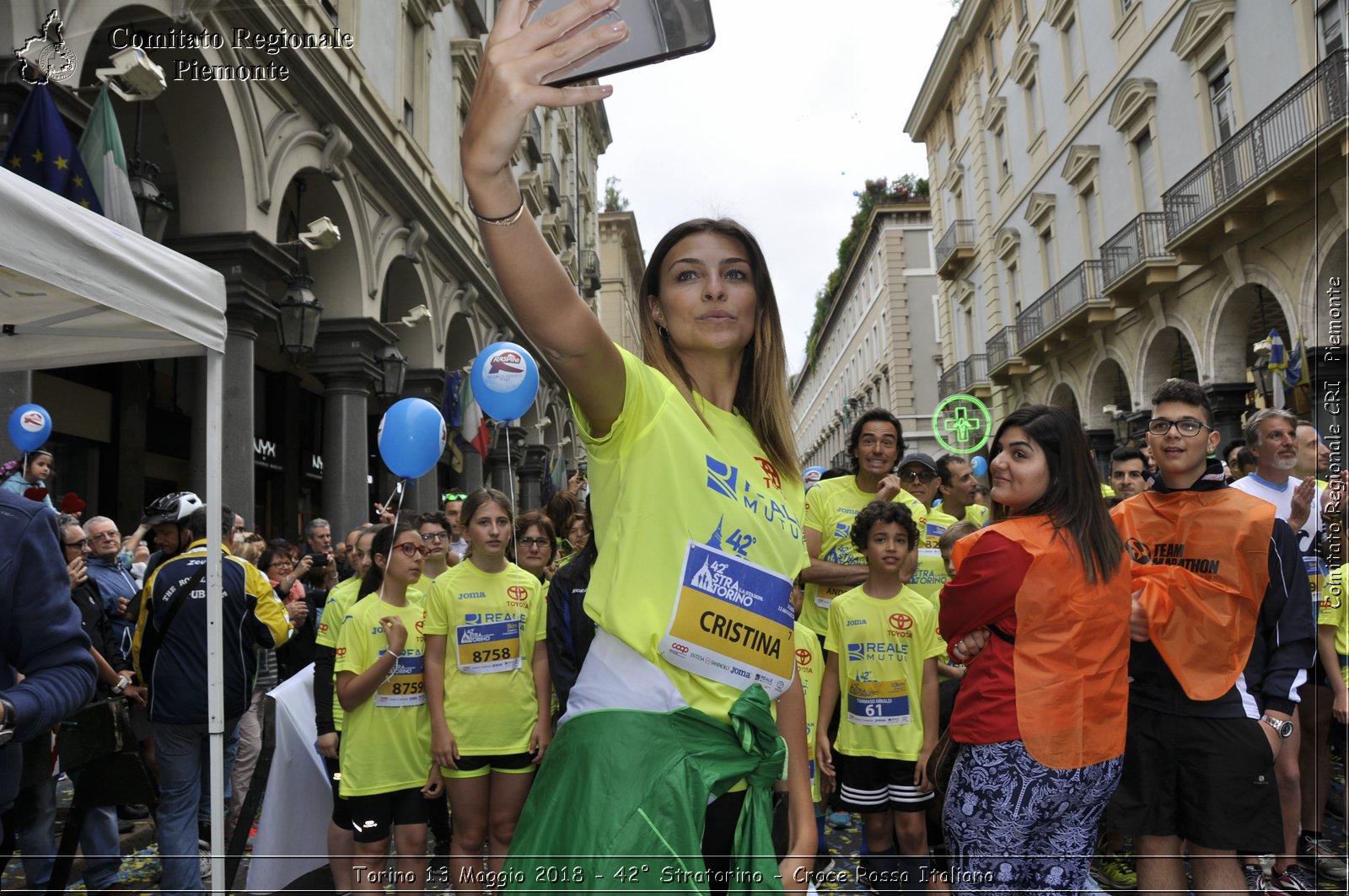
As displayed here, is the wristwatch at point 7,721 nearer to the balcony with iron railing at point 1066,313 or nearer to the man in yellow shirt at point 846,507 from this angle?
the man in yellow shirt at point 846,507

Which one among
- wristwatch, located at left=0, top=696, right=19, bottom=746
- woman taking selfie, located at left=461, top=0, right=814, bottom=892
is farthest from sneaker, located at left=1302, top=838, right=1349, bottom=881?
wristwatch, located at left=0, top=696, right=19, bottom=746

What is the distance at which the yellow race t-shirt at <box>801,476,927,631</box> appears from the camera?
5.42 meters

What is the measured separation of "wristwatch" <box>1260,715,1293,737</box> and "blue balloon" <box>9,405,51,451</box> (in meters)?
6.94

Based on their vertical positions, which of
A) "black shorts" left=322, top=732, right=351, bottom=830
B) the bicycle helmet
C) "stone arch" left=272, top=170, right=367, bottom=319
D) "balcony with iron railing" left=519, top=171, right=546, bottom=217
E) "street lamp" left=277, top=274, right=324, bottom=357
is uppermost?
"balcony with iron railing" left=519, top=171, right=546, bottom=217

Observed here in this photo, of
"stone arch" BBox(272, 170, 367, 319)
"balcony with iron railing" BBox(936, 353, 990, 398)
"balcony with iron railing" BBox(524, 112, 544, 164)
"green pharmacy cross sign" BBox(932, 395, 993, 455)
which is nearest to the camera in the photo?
"green pharmacy cross sign" BBox(932, 395, 993, 455)

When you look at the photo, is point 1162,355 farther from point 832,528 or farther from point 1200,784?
point 1200,784

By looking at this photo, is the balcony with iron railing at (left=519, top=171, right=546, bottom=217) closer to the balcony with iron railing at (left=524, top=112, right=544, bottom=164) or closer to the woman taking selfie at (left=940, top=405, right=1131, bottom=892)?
the balcony with iron railing at (left=524, top=112, right=544, bottom=164)

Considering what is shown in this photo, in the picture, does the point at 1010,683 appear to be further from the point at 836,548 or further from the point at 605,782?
the point at 836,548

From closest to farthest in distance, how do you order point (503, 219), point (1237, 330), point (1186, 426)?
point (503, 219) → point (1186, 426) → point (1237, 330)

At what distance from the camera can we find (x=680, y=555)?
141 cm

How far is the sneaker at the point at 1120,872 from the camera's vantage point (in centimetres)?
479

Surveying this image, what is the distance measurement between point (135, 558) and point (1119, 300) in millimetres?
15642

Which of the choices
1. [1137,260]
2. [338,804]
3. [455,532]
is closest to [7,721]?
[338,804]

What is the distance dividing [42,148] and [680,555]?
19.9 feet
